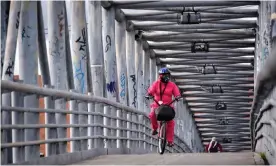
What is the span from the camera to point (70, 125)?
1312cm

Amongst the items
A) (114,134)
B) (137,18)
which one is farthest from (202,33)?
(114,134)

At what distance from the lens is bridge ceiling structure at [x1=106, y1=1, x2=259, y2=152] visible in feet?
106

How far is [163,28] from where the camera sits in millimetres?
36781

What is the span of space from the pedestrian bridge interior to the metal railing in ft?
0.08

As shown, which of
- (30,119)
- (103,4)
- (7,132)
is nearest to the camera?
(7,132)

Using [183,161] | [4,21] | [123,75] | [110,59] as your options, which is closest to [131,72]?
[123,75]

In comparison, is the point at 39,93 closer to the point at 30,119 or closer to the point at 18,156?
the point at 30,119

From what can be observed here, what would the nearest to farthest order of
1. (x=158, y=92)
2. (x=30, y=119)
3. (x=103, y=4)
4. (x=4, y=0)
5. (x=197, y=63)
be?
1. (x=30, y=119)
2. (x=4, y=0)
3. (x=158, y=92)
4. (x=103, y=4)
5. (x=197, y=63)

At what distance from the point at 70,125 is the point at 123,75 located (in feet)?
59.9

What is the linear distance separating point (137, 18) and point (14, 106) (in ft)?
79.0

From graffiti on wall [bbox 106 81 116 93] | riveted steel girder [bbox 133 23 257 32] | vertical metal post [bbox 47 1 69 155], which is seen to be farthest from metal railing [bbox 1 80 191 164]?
riveted steel girder [bbox 133 23 257 32]

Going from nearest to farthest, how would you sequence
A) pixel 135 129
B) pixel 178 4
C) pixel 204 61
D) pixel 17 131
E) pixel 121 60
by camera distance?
1. pixel 17 131
2. pixel 135 129
3. pixel 178 4
4. pixel 121 60
5. pixel 204 61

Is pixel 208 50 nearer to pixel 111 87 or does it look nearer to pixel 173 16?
pixel 173 16

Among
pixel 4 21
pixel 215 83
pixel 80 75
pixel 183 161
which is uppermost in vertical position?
pixel 215 83
